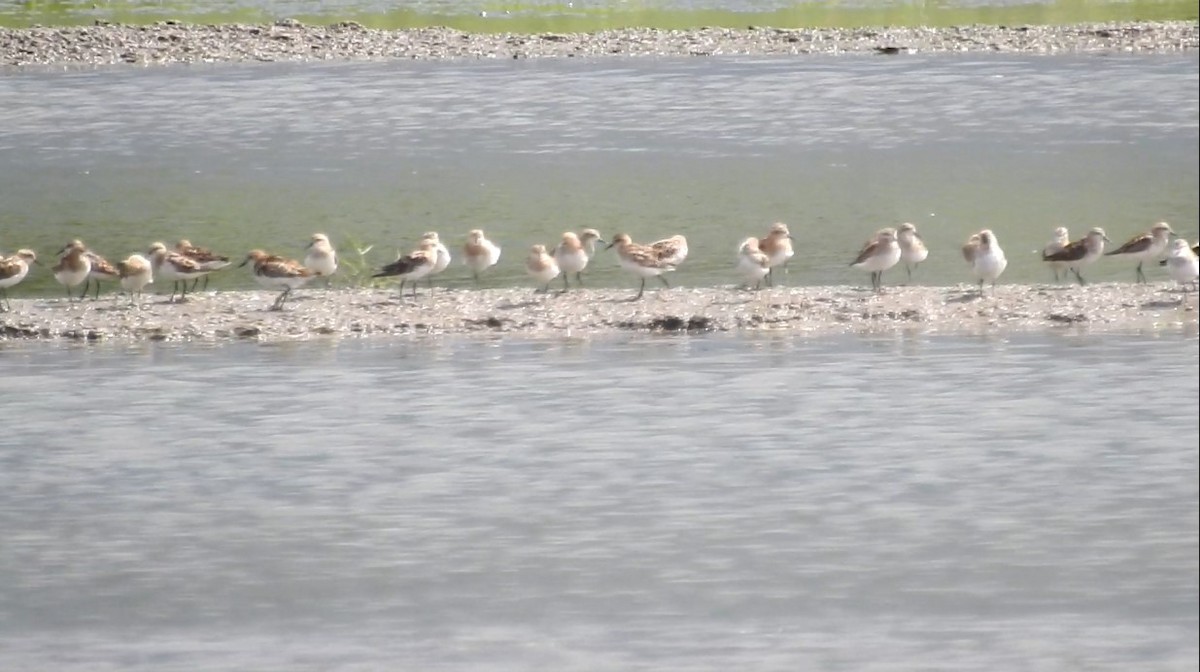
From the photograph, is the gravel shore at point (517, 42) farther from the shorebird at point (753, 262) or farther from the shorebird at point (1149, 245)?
the shorebird at point (753, 262)

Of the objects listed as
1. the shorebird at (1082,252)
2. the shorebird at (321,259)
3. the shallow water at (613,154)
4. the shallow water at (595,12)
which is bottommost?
the shallow water at (613,154)

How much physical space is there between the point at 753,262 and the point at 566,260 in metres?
1.28

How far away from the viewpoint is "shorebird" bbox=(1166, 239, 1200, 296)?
14578 mm

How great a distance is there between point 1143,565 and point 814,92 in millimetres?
19993

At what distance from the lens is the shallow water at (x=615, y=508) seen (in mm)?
8117

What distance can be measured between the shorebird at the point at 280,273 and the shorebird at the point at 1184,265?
5.58 metres

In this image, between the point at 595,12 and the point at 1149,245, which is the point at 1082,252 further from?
the point at 595,12

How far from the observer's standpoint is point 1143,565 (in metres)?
8.25

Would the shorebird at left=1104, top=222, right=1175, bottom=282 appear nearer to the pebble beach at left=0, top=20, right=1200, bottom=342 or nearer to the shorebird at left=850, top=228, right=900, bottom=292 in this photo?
the pebble beach at left=0, top=20, right=1200, bottom=342

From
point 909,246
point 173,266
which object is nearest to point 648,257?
point 909,246

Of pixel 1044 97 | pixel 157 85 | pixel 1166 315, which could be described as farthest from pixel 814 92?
pixel 1166 315

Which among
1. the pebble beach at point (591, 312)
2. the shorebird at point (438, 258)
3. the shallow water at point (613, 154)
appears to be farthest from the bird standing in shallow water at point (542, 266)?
the shallow water at point (613, 154)

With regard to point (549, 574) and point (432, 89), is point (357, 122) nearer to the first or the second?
point (432, 89)

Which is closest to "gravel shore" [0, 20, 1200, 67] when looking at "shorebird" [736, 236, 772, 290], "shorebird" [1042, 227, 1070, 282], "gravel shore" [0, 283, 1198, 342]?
"shorebird" [1042, 227, 1070, 282]
